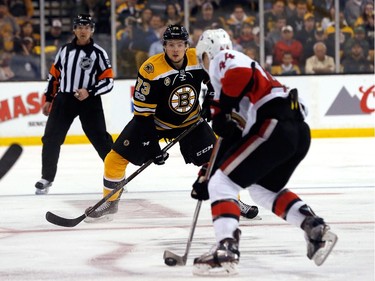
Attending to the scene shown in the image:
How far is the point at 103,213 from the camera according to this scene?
5441 millimetres

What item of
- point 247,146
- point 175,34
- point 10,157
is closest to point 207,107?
point 175,34

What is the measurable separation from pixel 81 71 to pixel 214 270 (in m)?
2.97

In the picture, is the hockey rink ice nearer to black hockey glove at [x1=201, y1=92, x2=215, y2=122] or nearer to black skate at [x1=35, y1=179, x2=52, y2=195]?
black skate at [x1=35, y1=179, x2=52, y2=195]

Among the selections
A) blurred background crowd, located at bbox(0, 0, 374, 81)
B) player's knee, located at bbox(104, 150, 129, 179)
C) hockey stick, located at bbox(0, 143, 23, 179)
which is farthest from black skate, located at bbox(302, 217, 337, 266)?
blurred background crowd, located at bbox(0, 0, 374, 81)

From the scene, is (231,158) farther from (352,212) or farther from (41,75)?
(41,75)

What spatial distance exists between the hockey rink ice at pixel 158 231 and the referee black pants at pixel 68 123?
9.5 inches

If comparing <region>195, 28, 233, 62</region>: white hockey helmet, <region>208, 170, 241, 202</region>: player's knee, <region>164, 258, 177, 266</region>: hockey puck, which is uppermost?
<region>195, 28, 233, 62</region>: white hockey helmet

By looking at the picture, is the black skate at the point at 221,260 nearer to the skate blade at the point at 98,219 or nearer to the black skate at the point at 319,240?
the black skate at the point at 319,240

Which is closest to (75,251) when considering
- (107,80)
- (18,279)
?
(18,279)

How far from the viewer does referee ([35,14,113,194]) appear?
257 inches

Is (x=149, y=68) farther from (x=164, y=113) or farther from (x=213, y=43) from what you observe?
(x=213, y=43)

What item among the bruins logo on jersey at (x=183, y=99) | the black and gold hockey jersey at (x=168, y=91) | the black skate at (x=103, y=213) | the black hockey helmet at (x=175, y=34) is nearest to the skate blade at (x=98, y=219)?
the black skate at (x=103, y=213)

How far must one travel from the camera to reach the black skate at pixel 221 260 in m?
3.73

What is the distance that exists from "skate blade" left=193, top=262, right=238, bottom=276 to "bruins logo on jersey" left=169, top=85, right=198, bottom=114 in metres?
1.56
